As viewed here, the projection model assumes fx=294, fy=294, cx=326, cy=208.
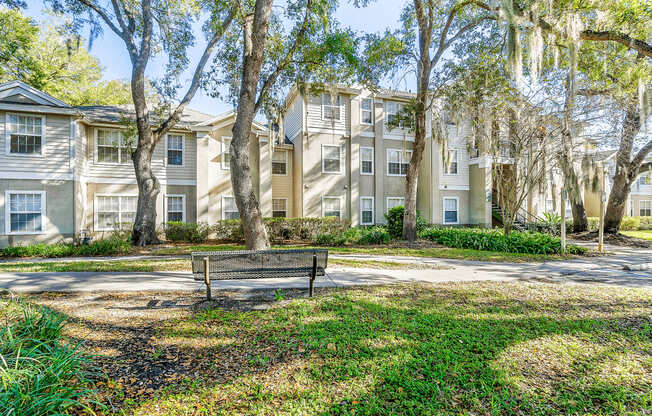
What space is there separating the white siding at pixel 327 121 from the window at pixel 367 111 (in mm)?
927

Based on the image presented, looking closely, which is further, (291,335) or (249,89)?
(249,89)

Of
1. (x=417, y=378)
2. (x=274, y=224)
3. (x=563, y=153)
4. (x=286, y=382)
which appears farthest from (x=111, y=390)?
(x=563, y=153)

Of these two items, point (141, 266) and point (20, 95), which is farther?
point (20, 95)

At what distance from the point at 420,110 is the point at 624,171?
12.7 m

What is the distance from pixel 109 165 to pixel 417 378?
18.4 metres

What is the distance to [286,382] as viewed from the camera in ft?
9.52

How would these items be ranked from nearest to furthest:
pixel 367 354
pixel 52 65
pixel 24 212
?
pixel 367 354 < pixel 24 212 < pixel 52 65

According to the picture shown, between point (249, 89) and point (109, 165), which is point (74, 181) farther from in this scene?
point (249, 89)

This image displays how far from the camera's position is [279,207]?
61.7 feet

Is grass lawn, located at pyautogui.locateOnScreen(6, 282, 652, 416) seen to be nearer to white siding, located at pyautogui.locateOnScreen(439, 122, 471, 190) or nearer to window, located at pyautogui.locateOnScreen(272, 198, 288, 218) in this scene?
window, located at pyautogui.locateOnScreen(272, 198, 288, 218)

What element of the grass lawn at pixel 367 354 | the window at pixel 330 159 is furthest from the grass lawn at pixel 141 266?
the window at pixel 330 159

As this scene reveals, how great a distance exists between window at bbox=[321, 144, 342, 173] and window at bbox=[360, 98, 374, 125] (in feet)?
8.94

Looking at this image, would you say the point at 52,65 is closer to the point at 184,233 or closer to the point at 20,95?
the point at 20,95

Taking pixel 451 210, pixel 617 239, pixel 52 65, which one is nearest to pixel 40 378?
pixel 451 210
